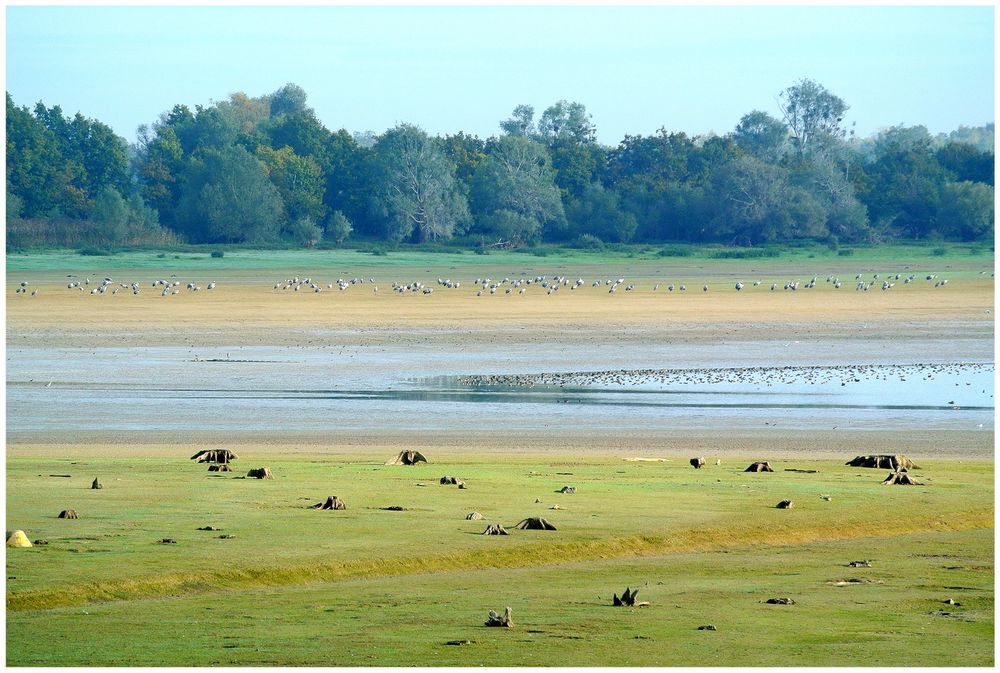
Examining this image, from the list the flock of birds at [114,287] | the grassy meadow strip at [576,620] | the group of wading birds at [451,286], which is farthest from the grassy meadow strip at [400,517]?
the group of wading birds at [451,286]

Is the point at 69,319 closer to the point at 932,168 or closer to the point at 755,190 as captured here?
the point at 755,190

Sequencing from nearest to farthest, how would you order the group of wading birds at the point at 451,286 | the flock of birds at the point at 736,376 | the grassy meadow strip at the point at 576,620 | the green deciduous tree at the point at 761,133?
the grassy meadow strip at the point at 576,620, the flock of birds at the point at 736,376, the group of wading birds at the point at 451,286, the green deciduous tree at the point at 761,133

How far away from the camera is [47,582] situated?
378 inches

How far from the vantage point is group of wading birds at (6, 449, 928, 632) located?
9.42 meters

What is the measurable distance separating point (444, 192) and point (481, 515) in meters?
80.8

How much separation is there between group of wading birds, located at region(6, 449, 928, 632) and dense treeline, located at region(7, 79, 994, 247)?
228 feet

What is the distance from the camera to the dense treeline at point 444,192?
87812 millimetres

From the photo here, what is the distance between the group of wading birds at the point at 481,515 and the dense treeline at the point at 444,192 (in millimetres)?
69378

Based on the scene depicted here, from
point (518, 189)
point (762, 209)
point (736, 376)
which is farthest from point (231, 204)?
point (736, 376)

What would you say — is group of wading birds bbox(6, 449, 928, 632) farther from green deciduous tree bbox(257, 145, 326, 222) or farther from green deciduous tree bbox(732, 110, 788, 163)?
green deciduous tree bbox(732, 110, 788, 163)

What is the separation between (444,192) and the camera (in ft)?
304

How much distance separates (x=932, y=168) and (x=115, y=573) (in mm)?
90723

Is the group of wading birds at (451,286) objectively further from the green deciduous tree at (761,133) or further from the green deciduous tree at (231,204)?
the green deciduous tree at (761,133)

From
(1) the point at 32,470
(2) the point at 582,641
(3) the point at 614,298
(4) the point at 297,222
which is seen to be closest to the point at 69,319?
(3) the point at 614,298
